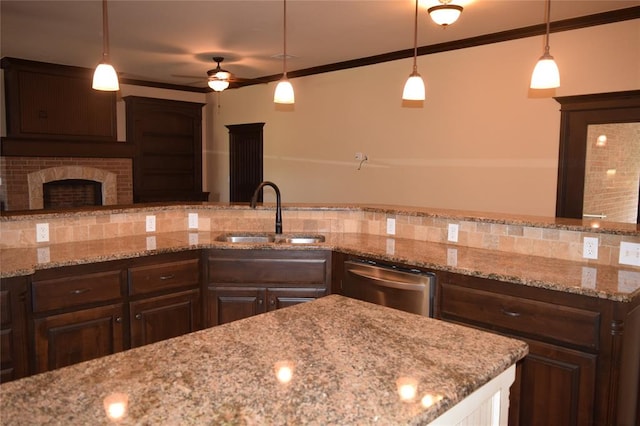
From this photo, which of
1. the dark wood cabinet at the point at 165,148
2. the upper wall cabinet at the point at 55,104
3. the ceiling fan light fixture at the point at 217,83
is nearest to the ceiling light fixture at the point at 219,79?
the ceiling fan light fixture at the point at 217,83

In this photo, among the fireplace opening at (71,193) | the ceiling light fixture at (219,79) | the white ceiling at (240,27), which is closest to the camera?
the white ceiling at (240,27)

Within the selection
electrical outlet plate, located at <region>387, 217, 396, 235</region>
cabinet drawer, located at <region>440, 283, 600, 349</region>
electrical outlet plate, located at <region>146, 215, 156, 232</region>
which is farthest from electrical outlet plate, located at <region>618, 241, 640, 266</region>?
electrical outlet plate, located at <region>146, 215, 156, 232</region>

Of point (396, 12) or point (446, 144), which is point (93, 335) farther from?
point (446, 144)

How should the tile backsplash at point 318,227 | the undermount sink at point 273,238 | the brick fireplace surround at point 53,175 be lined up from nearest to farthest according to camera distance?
the tile backsplash at point 318,227, the undermount sink at point 273,238, the brick fireplace surround at point 53,175

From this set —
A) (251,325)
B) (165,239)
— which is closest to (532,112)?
(165,239)

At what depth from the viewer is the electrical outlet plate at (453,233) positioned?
3156 millimetres

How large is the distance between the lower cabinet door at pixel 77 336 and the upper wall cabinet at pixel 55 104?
16.2ft

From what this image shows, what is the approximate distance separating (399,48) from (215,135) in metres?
4.19

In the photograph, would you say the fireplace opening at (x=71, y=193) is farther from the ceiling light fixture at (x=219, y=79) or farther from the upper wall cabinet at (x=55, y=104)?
the ceiling light fixture at (x=219, y=79)

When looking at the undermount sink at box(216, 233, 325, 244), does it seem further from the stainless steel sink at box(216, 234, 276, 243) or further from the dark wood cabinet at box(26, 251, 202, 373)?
the dark wood cabinet at box(26, 251, 202, 373)

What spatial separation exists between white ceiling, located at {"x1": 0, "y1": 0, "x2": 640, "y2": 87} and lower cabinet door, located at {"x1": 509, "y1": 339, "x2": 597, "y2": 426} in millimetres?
2946

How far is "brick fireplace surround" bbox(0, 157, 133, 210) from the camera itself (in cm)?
655

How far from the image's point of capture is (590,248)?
8.68 ft

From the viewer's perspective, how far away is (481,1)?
3.93 meters
